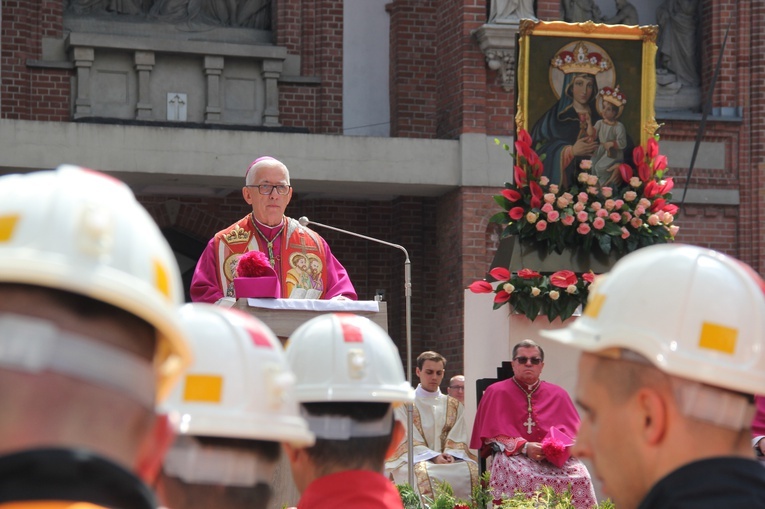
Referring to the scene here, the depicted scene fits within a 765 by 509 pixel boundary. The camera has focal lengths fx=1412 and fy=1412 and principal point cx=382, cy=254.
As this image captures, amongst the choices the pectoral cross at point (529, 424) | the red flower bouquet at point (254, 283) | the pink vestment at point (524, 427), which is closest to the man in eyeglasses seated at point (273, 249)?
the red flower bouquet at point (254, 283)

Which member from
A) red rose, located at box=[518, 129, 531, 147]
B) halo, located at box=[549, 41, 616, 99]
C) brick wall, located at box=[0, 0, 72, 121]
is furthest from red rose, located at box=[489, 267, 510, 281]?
brick wall, located at box=[0, 0, 72, 121]

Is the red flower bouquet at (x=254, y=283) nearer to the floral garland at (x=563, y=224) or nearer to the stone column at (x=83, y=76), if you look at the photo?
the floral garland at (x=563, y=224)

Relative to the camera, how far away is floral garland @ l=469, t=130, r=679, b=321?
10734mm

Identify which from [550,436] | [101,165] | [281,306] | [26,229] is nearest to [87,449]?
[26,229]

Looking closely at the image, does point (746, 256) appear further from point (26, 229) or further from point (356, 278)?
point (26, 229)

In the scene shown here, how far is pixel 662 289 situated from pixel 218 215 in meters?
15.5

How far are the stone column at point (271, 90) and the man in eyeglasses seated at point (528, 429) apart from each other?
7.47m

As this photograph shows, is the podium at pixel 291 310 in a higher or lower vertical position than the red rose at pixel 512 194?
lower

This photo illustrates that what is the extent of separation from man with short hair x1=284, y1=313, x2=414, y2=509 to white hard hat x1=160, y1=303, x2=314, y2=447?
636 millimetres

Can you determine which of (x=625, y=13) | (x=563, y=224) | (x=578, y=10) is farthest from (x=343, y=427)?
(x=625, y=13)

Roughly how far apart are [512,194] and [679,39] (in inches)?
328

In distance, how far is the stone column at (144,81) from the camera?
16.2m

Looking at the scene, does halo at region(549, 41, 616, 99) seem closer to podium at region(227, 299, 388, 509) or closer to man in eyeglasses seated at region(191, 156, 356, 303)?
man in eyeglasses seated at region(191, 156, 356, 303)

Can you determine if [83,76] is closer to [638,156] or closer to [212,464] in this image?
[638,156]
